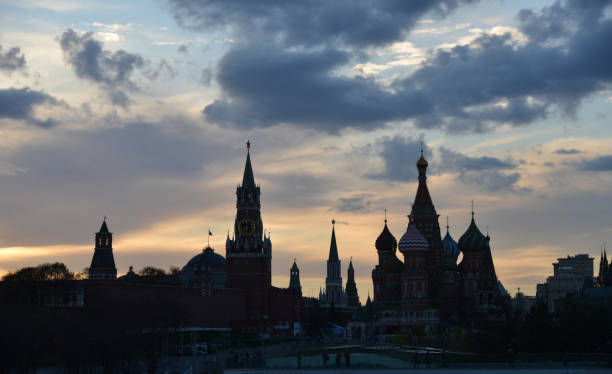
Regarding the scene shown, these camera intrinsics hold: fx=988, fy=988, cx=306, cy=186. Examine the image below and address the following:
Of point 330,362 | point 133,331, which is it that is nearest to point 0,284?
point 133,331

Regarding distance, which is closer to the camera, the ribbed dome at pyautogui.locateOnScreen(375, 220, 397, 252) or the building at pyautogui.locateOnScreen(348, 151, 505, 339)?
the building at pyautogui.locateOnScreen(348, 151, 505, 339)

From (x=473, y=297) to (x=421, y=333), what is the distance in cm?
1349

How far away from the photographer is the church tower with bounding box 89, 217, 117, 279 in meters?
179

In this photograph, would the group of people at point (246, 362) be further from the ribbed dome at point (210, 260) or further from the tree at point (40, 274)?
the ribbed dome at point (210, 260)

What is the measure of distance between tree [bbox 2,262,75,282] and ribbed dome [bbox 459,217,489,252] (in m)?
63.5

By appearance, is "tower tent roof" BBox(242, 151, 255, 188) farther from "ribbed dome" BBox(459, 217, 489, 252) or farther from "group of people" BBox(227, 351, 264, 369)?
"group of people" BBox(227, 351, 264, 369)

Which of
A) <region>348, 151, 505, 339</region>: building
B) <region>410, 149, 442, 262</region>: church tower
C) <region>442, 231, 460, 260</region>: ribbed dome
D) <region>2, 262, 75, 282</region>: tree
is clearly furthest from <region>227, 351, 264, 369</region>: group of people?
<region>442, 231, 460, 260</region>: ribbed dome

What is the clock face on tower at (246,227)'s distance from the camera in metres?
170

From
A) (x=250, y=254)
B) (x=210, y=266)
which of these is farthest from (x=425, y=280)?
(x=210, y=266)

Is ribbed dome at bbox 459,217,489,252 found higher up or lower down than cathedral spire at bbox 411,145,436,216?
lower down

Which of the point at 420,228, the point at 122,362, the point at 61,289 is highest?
the point at 420,228

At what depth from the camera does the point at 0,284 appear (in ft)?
407

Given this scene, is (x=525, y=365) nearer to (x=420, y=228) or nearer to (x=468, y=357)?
(x=468, y=357)

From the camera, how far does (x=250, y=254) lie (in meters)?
170
